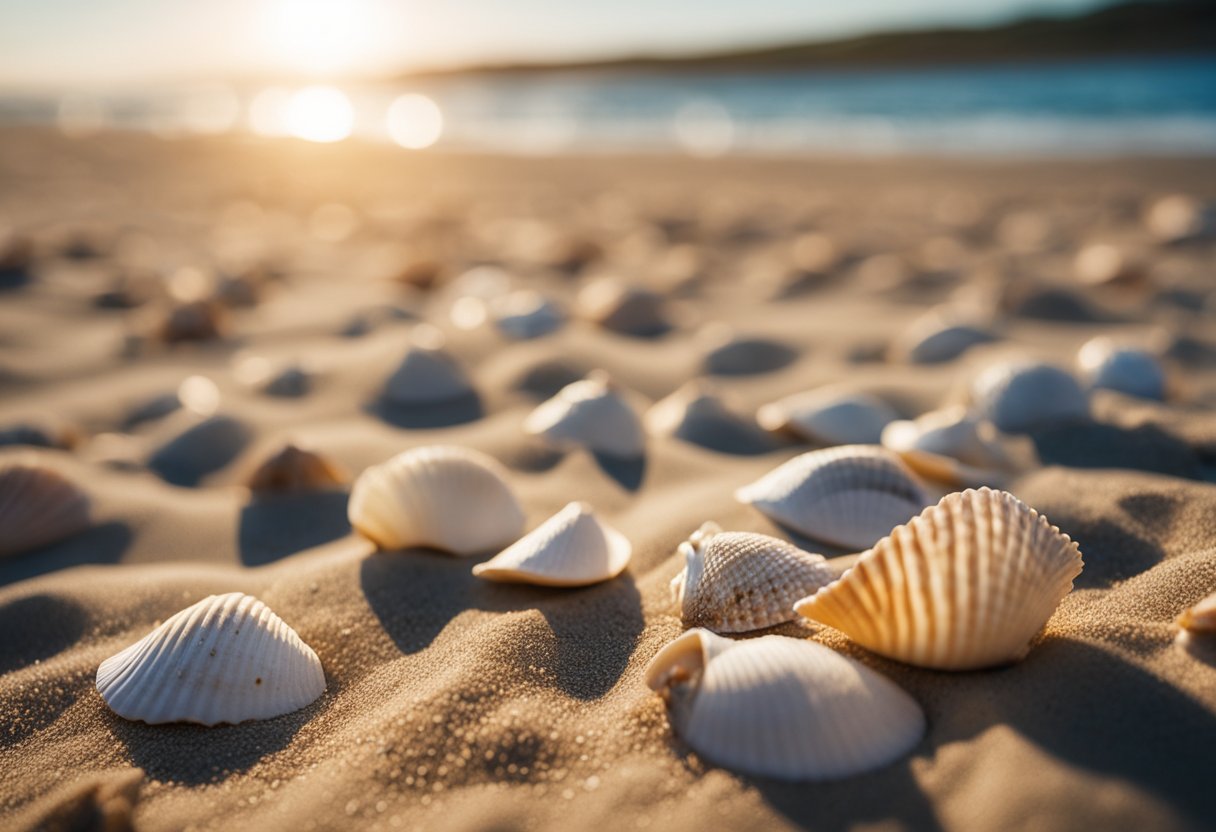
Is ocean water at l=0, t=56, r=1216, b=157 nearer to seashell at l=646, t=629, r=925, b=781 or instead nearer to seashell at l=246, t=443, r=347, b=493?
seashell at l=246, t=443, r=347, b=493

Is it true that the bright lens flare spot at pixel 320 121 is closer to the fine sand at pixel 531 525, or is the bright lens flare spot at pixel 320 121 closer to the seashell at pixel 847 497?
the fine sand at pixel 531 525

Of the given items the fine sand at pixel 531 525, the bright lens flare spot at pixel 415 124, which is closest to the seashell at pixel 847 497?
the fine sand at pixel 531 525

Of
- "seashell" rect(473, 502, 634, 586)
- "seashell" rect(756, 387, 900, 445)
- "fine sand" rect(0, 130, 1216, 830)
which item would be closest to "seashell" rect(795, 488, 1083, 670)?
"fine sand" rect(0, 130, 1216, 830)

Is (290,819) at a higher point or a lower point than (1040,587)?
lower

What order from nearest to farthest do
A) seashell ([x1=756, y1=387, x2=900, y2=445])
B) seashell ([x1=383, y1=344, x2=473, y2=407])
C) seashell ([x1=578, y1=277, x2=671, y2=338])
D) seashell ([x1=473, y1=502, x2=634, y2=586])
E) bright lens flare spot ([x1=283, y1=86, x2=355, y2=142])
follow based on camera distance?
seashell ([x1=473, y1=502, x2=634, y2=586]) → seashell ([x1=756, y1=387, x2=900, y2=445]) → seashell ([x1=383, y1=344, x2=473, y2=407]) → seashell ([x1=578, y1=277, x2=671, y2=338]) → bright lens flare spot ([x1=283, y1=86, x2=355, y2=142])

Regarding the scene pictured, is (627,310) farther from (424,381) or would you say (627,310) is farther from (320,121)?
(320,121)

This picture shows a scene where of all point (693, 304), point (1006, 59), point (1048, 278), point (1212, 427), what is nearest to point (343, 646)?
point (1212, 427)

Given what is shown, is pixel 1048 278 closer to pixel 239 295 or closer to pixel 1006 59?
pixel 239 295
